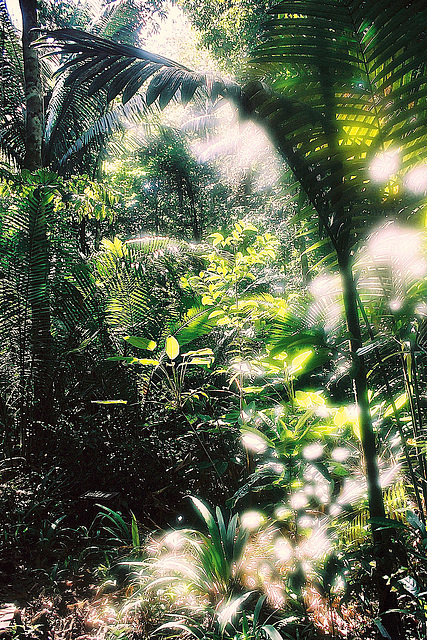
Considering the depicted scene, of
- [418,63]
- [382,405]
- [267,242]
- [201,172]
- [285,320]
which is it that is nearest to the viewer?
[418,63]

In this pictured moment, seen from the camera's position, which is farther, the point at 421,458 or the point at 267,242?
the point at 267,242

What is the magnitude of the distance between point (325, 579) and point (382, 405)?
2.72 ft

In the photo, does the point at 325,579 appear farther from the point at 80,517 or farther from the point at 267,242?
the point at 267,242

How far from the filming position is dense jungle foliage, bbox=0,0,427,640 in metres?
1.32

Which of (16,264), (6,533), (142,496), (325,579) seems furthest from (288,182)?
(6,533)

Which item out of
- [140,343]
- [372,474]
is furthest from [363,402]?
[140,343]

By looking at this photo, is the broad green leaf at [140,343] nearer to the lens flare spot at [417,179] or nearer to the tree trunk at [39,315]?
the tree trunk at [39,315]

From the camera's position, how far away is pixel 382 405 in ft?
6.08

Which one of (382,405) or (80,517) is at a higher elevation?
(382,405)

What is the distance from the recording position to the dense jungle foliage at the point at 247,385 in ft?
4.34

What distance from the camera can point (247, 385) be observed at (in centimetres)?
280

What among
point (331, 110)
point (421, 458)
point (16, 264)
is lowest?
point (421, 458)

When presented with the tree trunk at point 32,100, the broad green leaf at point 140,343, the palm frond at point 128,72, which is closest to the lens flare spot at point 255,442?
the broad green leaf at point 140,343

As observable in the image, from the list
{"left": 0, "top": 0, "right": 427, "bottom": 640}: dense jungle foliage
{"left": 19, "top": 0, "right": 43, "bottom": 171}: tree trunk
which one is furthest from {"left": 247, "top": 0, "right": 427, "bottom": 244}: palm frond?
{"left": 19, "top": 0, "right": 43, "bottom": 171}: tree trunk
